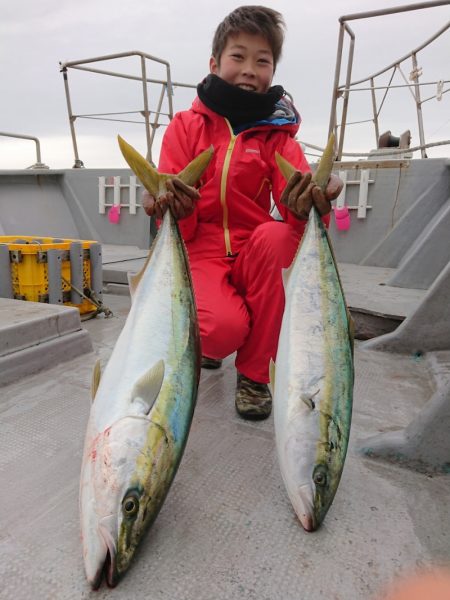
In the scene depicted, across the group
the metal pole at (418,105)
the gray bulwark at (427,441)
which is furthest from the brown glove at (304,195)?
the metal pole at (418,105)

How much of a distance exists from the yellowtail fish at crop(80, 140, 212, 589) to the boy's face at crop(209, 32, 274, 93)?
619 mm

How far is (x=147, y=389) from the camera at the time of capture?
1286 mm

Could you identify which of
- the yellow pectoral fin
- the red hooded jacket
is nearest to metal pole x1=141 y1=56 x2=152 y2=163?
the red hooded jacket

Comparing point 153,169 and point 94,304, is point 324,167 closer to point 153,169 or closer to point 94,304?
point 153,169

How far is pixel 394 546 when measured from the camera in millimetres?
1293

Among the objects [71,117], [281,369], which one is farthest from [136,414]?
[71,117]

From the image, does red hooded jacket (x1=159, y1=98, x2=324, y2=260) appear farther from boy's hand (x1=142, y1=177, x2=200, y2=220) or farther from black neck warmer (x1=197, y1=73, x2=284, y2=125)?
boy's hand (x1=142, y1=177, x2=200, y2=220)

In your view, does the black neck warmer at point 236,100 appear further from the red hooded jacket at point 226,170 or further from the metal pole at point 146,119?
the metal pole at point 146,119

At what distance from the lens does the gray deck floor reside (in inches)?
45.4

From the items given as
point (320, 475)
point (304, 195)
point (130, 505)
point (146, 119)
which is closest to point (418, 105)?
point (146, 119)

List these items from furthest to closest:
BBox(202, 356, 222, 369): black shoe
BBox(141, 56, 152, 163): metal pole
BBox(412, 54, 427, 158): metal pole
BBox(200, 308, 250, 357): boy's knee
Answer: BBox(141, 56, 152, 163): metal pole → BBox(412, 54, 427, 158): metal pole → BBox(202, 356, 222, 369): black shoe → BBox(200, 308, 250, 357): boy's knee

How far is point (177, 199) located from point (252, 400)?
0.94m

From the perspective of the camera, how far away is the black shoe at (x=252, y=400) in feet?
6.66

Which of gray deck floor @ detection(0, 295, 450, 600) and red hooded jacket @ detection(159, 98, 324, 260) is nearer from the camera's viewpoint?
gray deck floor @ detection(0, 295, 450, 600)
